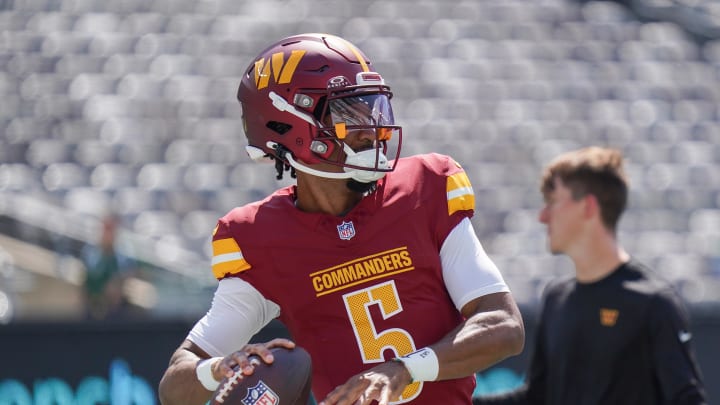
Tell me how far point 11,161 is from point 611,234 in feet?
23.0

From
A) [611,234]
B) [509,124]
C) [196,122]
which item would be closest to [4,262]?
[196,122]

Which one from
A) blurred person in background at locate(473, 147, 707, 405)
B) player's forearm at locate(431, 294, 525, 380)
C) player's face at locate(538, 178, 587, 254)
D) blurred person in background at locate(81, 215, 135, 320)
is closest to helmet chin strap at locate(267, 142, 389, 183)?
player's forearm at locate(431, 294, 525, 380)

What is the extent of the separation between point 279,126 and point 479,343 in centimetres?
72

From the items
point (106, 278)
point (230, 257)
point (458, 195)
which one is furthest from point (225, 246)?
point (106, 278)

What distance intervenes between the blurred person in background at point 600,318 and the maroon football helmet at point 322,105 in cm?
137

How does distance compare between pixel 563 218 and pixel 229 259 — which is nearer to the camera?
pixel 229 259

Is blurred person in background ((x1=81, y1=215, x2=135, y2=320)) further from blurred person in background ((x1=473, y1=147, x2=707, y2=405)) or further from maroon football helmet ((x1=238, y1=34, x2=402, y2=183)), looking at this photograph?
maroon football helmet ((x1=238, y1=34, x2=402, y2=183))

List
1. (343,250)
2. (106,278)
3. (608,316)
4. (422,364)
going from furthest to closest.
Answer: (106,278) < (608,316) < (343,250) < (422,364)

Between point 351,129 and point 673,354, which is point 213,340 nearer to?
point 351,129

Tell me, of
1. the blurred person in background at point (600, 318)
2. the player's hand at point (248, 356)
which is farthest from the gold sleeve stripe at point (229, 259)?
the blurred person in background at point (600, 318)

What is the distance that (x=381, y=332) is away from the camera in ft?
8.27

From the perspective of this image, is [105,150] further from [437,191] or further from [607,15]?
[437,191]

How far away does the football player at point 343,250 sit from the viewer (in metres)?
2.52

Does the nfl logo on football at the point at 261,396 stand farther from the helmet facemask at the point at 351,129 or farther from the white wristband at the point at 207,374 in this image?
the helmet facemask at the point at 351,129
